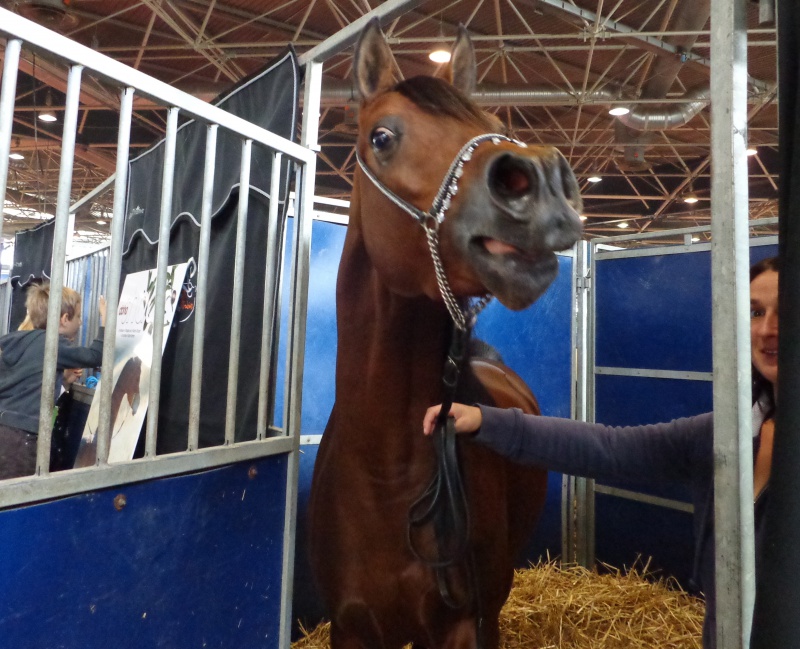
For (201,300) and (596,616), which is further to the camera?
(596,616)

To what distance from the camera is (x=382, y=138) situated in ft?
4.38

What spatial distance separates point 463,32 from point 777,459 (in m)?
1.43

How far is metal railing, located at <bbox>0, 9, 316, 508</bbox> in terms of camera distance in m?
0.99

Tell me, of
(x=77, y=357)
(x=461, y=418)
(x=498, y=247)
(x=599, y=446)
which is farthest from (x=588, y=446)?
(x=77, y=357)

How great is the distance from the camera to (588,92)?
7.98m

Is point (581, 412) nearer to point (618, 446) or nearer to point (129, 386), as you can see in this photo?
point (618, 446)

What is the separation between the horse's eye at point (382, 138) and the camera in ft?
4.32

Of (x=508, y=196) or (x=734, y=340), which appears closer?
→ (x=734, y=340)

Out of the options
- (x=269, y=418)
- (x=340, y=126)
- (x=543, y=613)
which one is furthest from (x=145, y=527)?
(x=340, y=126)

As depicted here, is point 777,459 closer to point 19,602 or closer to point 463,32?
point 19,602

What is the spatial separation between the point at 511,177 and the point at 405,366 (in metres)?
0.59

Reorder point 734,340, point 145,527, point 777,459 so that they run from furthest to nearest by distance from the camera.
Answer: point 145,527
point 734,340
point 777,459

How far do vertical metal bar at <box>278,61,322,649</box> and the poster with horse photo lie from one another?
1.15ft

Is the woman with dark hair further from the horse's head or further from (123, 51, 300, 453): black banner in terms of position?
(123, 51, 300, 453): black banner
